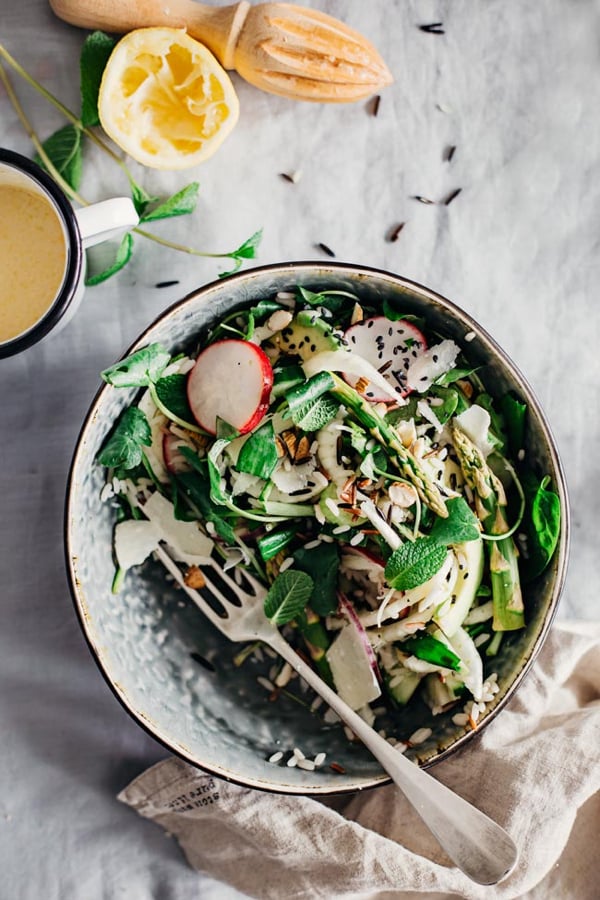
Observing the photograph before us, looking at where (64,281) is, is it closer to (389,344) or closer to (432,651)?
(389,344)

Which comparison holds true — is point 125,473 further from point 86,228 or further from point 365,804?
point 365,804

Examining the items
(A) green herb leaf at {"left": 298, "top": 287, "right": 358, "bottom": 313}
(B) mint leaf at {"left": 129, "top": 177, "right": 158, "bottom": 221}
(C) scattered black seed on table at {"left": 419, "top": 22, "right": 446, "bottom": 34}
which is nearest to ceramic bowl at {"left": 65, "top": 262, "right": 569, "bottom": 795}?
(A) green herb leaf at {"left": 298, "top": 287, "right": 358, "bottom": 313}

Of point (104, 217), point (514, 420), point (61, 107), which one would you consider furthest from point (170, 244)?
point (514, 420)

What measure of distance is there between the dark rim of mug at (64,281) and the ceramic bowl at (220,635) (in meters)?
0.14

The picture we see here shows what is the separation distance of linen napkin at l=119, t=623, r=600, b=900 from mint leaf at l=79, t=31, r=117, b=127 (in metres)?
1.04

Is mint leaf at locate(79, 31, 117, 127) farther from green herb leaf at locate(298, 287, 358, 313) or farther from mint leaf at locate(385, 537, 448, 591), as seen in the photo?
mint leaf at locate(385, 537, 448, 591)

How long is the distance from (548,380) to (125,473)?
0.71m

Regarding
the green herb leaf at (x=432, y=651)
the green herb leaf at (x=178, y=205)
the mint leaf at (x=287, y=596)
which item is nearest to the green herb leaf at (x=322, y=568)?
the mint leaf at (x=287, y=596)

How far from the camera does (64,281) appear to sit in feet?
3.93

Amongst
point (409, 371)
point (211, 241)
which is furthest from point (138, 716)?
point (211, 241)

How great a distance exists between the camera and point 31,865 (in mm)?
1440

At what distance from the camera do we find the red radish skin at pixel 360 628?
4.08 feet

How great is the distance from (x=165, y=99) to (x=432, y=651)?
35.9 inches

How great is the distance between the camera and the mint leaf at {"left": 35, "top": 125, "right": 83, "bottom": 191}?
4.40ft
